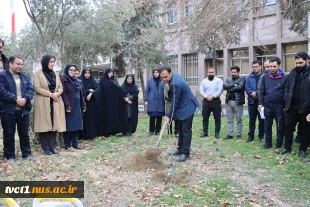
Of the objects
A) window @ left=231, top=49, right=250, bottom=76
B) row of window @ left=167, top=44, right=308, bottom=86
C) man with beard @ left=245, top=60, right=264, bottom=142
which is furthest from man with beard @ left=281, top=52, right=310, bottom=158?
window @ left=231, top=49, right=250, bottom=76

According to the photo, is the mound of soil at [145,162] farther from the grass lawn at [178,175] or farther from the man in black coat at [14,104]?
the man in black coat at [14,104]

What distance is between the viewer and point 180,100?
602cm

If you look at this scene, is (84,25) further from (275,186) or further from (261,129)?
(275,186)

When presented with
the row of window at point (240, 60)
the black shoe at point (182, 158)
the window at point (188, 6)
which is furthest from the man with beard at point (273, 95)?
the row of window at point (240, 60)

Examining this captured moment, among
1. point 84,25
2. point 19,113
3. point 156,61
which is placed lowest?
point 19,113

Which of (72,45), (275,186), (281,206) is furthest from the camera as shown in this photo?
(72,45)

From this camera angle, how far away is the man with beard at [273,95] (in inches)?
256

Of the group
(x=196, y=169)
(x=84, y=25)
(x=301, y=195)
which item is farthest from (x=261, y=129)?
(x=84, y=25)

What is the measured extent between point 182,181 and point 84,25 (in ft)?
36.0

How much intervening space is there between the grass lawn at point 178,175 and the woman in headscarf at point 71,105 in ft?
1.20

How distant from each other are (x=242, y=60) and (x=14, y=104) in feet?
58.0

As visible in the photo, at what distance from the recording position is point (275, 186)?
15.2 ft

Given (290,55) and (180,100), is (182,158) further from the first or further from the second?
(290,55)

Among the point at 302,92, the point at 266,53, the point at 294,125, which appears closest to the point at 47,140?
the point at 294,125
